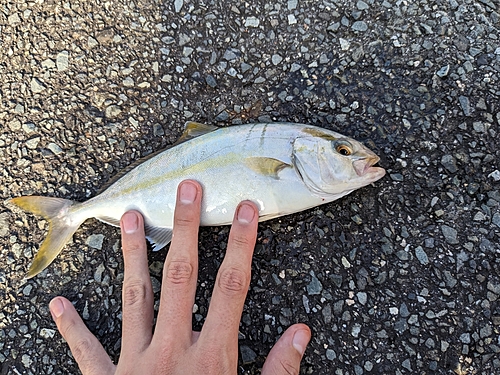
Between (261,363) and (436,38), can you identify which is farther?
(436,38)

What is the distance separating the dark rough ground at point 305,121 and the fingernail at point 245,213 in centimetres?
34

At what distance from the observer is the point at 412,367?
2.43m

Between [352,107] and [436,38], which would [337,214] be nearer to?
[352,107]

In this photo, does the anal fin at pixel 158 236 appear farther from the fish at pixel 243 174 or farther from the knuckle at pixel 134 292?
the knuckle at pixel 134 292

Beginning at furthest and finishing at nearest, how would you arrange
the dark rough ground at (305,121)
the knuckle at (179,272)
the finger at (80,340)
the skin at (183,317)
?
the dark rough ground at (305,121)
the finger at (80,340)
the knuckle at (179,272)
the skin at (183,317)

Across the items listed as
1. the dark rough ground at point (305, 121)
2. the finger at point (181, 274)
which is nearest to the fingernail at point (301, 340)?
the dark rough ground at point (305, 121)

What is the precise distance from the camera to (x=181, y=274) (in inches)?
89.2

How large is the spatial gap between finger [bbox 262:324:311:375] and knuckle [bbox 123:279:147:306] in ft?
2.56

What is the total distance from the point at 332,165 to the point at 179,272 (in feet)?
3.31

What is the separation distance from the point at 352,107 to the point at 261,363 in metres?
1.70

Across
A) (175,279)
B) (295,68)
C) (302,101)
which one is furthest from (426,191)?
(175,279)

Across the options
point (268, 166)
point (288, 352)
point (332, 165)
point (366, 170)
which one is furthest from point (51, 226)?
point (366, 170)

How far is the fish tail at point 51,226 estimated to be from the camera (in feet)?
8.52

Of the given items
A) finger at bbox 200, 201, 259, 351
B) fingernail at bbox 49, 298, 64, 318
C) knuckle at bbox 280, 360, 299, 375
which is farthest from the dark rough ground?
finger at bbox 200, 201, 259, 351
